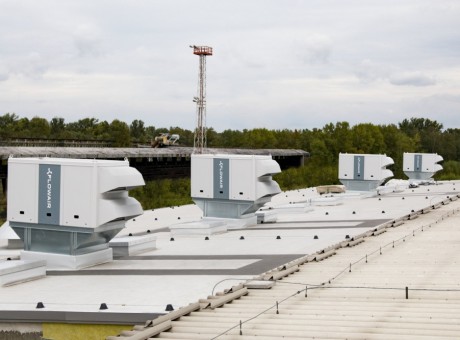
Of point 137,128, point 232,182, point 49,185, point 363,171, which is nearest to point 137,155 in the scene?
point 363,171

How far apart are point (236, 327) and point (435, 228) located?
18.0 m

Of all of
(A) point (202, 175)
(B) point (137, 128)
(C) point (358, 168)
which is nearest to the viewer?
(A) point (202, 175)

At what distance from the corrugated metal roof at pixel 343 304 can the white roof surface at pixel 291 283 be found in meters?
0.02

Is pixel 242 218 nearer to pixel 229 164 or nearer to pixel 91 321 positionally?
pixel 229 164

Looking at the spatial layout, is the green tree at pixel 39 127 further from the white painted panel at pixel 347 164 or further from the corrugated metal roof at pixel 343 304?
the corrugated metal roof at pixel 343 304

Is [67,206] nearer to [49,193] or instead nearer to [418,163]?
[49,193]

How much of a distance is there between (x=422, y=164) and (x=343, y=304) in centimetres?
5588

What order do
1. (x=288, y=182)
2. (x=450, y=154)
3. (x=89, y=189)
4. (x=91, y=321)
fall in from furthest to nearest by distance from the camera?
1. (x=450, y=154)
2. (x=288, y=182)
3. (x=89, y=189)
4. (x=91, y=321)

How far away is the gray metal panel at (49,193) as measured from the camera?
21777 mm

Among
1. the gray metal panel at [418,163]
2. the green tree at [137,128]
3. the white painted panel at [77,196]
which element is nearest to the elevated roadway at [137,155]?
the gray metal panel at [418,163]

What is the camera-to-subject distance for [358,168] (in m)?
53.6

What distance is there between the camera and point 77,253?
2195 cm

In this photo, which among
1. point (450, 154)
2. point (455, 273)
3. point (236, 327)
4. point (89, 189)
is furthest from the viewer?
point (450, 154)

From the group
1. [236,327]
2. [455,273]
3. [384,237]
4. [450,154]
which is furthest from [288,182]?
[236,327]
